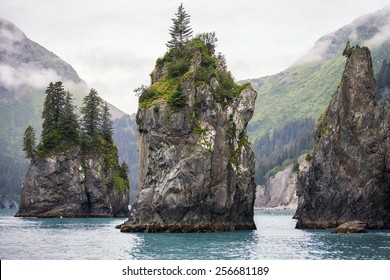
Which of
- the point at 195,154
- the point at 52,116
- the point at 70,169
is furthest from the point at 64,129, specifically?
the point at 195,154

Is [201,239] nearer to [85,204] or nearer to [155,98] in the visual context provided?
[155,98]

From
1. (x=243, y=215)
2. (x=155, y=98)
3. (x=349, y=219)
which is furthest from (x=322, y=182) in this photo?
(x=155, y=98)

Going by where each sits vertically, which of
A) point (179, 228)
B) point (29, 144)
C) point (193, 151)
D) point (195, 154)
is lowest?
point (179, 228)

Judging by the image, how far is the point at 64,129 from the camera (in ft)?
548

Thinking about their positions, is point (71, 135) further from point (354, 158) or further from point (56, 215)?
point (354, 158)

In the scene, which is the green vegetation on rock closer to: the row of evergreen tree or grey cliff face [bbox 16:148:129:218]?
the row of evergreen tree

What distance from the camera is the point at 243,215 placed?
11006 cm

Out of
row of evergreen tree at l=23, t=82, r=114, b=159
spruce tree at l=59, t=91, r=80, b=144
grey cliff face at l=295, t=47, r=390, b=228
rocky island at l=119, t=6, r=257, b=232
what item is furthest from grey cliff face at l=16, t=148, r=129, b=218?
grey cliff face at l=295, t=47, r=390, b=228

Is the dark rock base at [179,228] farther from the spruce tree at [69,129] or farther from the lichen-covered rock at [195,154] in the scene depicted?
the spruce tree at [69,129]

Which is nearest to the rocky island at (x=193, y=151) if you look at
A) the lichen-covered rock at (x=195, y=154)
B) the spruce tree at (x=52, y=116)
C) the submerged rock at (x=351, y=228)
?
the lichen-covered rock at (x=195, y=154)

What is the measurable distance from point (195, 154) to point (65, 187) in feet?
240

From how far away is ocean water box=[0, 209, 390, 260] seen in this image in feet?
221

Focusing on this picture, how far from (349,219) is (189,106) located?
120 ft

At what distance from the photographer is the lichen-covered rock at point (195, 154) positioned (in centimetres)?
9838
